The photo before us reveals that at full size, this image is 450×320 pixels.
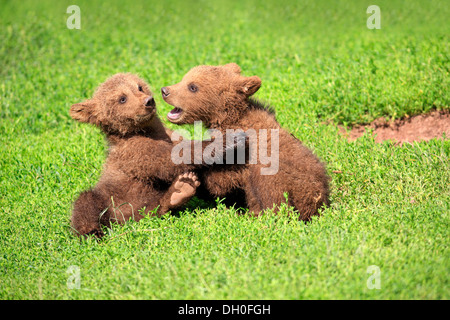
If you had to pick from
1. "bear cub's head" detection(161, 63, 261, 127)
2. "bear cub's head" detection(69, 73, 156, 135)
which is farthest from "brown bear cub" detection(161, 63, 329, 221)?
"bear cub's head" detection(69, 73, 156, 135)

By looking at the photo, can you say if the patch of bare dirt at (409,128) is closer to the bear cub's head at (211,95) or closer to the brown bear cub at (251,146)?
the brown bear cub at (251,146)

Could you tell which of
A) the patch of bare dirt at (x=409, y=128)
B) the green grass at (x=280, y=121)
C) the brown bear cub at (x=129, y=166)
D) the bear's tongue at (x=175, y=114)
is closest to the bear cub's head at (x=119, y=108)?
the brown bear cub at (x=129, y=166)

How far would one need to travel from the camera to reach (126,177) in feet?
21.5

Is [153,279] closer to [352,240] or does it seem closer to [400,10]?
[352,240]

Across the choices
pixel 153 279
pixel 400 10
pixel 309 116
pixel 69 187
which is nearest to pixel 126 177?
pixel 69 187

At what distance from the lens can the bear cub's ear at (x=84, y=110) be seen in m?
6.92

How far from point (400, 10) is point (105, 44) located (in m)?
7.39

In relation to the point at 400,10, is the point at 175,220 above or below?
below

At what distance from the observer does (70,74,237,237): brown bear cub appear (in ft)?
20.5

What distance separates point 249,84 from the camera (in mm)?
6371

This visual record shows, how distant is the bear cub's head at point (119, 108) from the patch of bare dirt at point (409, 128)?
3172 mm

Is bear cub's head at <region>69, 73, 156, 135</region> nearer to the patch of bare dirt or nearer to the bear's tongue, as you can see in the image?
the bear's tongue

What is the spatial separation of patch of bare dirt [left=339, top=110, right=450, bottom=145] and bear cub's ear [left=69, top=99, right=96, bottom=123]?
3718 millimetres

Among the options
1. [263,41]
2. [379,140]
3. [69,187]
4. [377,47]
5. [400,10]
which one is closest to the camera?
[69,187]
